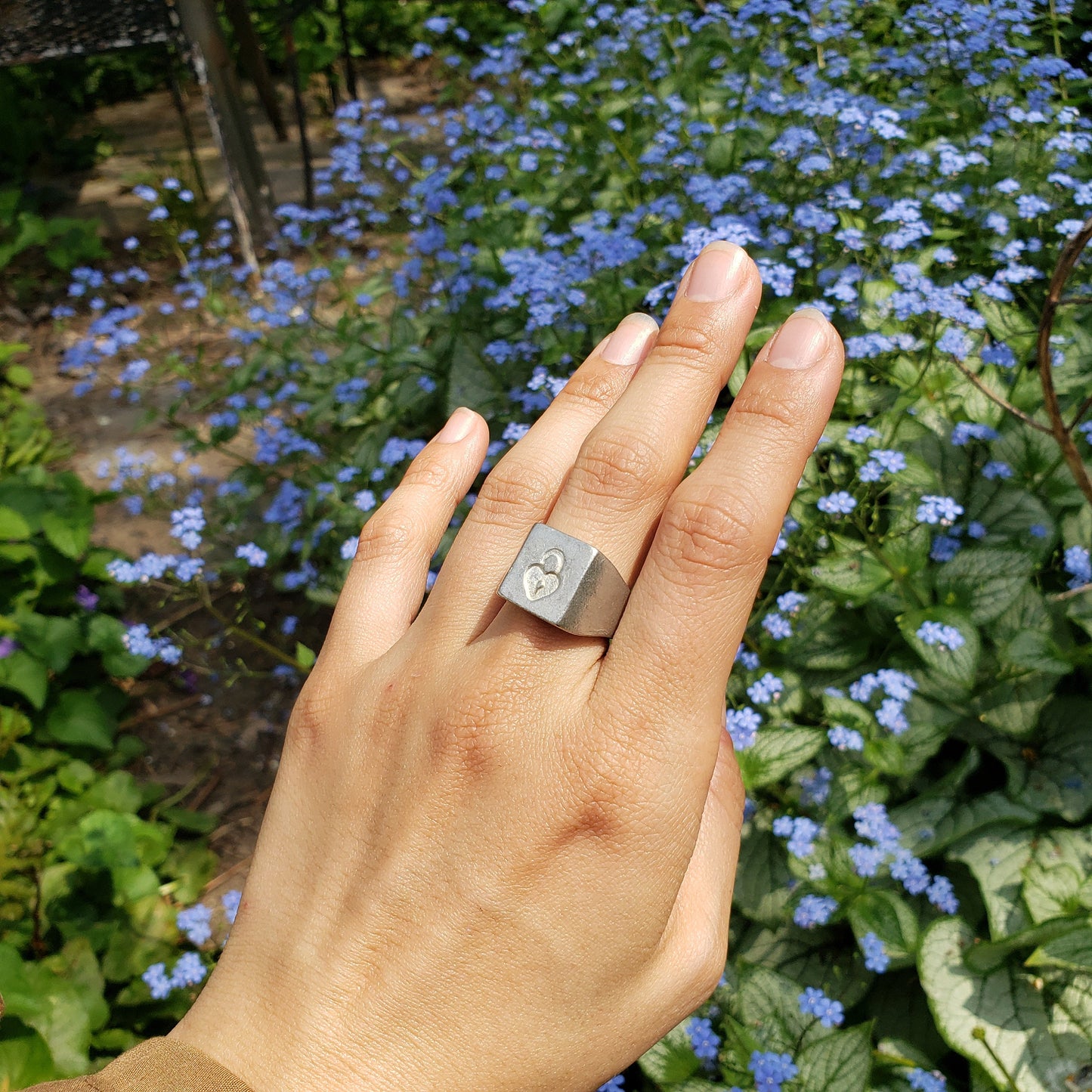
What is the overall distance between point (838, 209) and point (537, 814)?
7.60 ft

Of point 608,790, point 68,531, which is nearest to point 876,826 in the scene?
point 608,790

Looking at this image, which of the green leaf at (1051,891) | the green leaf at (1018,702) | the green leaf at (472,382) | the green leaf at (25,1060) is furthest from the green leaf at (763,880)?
the green leaf at (25,1060)

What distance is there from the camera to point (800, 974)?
220 centimetres

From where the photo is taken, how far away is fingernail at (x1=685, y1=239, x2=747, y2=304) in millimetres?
1484

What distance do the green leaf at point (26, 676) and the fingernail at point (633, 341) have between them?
260cm

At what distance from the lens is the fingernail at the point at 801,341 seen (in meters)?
1.35

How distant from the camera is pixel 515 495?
1.59m

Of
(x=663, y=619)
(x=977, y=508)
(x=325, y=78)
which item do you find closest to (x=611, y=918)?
(x=663, y=619)

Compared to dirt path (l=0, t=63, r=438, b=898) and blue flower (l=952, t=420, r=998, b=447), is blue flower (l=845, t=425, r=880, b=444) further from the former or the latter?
dirt path (l=0, t=63, r=438, b=898)

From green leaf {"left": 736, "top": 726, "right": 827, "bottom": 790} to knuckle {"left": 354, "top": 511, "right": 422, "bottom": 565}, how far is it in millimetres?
963

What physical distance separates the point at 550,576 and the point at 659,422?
33cm

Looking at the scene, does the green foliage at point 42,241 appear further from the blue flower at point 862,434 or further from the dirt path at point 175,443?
the blue flower at point 862,434

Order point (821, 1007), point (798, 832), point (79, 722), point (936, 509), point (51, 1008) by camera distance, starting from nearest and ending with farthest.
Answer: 1. point (821, 1007)
2. point (798, 832)
3. point (936, 509)
4. point (51, 1008)
5. point (79, 722)

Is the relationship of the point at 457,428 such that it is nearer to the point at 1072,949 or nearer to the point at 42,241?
the point at 1072,949
